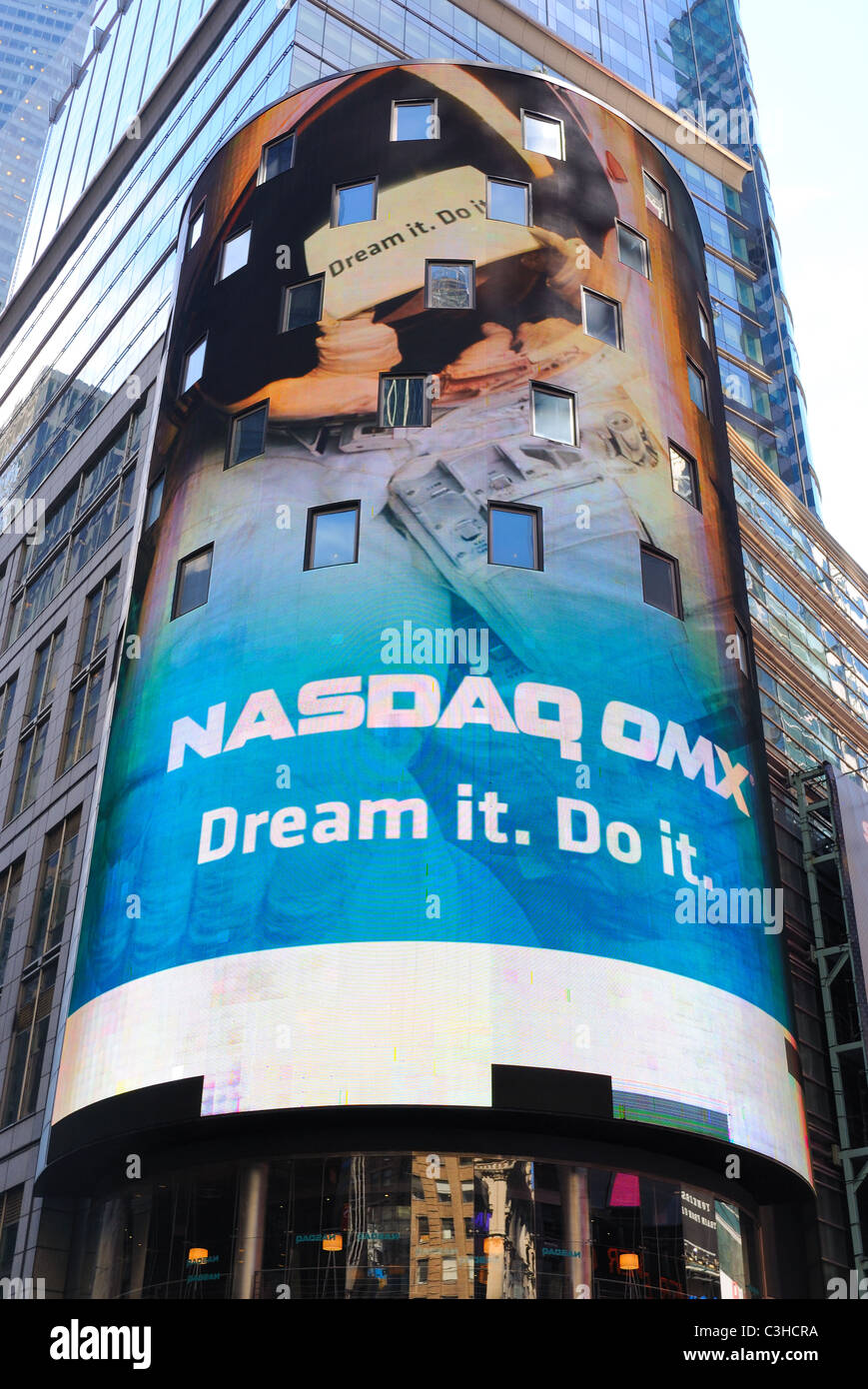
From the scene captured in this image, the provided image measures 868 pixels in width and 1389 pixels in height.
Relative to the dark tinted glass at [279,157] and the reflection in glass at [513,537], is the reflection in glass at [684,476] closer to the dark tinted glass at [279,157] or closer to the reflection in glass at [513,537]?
the reflection in glass at [513,537]

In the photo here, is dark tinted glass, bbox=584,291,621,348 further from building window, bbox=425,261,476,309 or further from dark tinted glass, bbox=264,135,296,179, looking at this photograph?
dark tinted glass, bbox=264,135,296,179

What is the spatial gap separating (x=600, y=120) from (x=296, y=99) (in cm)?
909

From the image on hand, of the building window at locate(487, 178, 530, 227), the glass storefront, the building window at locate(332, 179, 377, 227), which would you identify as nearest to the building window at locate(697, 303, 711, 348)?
the building window at locate(487, 178, 530, 227)

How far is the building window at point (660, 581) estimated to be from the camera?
3547 cm

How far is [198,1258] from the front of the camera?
27.9 metres

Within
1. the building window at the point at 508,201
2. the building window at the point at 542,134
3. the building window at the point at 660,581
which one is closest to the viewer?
the building window at the point at 660,581

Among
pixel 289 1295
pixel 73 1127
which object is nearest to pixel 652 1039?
pixel 289 1295

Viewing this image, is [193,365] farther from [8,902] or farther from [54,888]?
[8,902]

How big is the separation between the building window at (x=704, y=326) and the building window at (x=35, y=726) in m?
24.4

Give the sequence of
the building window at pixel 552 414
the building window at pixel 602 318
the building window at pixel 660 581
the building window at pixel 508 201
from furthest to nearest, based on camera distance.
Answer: the building window at pixel 508 201, the building window at pixel 602 318, the building window at pixel 552 414, the building window at pixel 660 581

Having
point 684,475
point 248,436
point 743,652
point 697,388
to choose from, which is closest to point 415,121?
point 697,388

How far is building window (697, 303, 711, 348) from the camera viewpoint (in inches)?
1711

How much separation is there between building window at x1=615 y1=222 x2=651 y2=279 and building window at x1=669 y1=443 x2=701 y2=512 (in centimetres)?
605

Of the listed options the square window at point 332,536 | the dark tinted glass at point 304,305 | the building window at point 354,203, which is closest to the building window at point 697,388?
the building window at point 354,203
